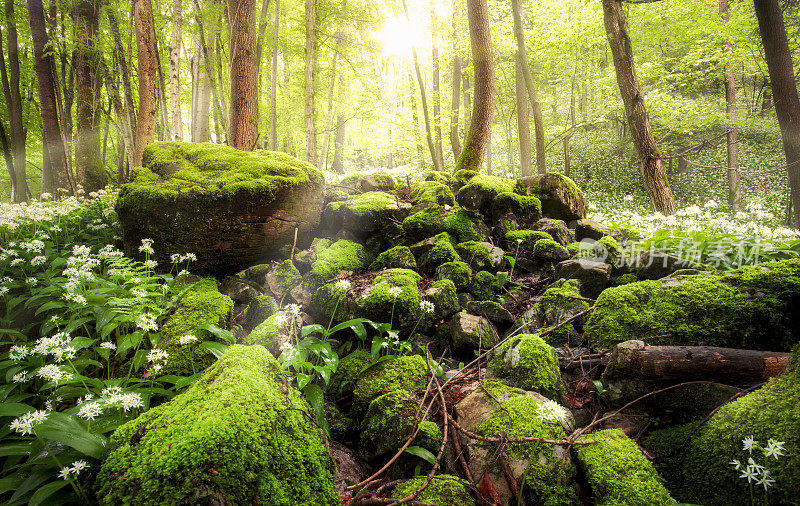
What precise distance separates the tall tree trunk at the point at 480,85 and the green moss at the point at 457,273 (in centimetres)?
439

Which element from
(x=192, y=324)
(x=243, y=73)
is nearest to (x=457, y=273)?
(x=192, y=324)

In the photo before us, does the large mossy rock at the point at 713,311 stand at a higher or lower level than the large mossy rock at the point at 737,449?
higher

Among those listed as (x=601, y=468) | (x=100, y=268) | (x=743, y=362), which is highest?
(x=100, y=268)

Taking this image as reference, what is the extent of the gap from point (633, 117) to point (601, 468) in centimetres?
786

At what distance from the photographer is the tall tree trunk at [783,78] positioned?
6.36m

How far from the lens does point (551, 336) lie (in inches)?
127

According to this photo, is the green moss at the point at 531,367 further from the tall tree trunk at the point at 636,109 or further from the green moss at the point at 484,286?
the tall tree trunk at the point at 636,109

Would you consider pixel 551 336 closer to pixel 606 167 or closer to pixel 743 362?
pixel 743 362

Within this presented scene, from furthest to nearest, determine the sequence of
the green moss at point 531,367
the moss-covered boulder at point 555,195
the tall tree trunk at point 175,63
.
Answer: the tall tree trunk at point 175,63
the moss-covered boulder at point 555,195
the green moss at point 531,367

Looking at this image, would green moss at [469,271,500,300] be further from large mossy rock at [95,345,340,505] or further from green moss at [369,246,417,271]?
large mossy rock at [95,345,340,505]

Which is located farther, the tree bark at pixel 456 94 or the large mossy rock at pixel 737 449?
the tree bark at pixel 456 94

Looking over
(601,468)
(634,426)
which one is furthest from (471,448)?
(634,426)

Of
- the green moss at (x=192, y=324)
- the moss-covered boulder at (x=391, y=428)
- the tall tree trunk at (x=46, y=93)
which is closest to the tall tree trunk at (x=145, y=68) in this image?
the tall tree trunk at (x=46, y=93)

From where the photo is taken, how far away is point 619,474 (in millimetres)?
1737
